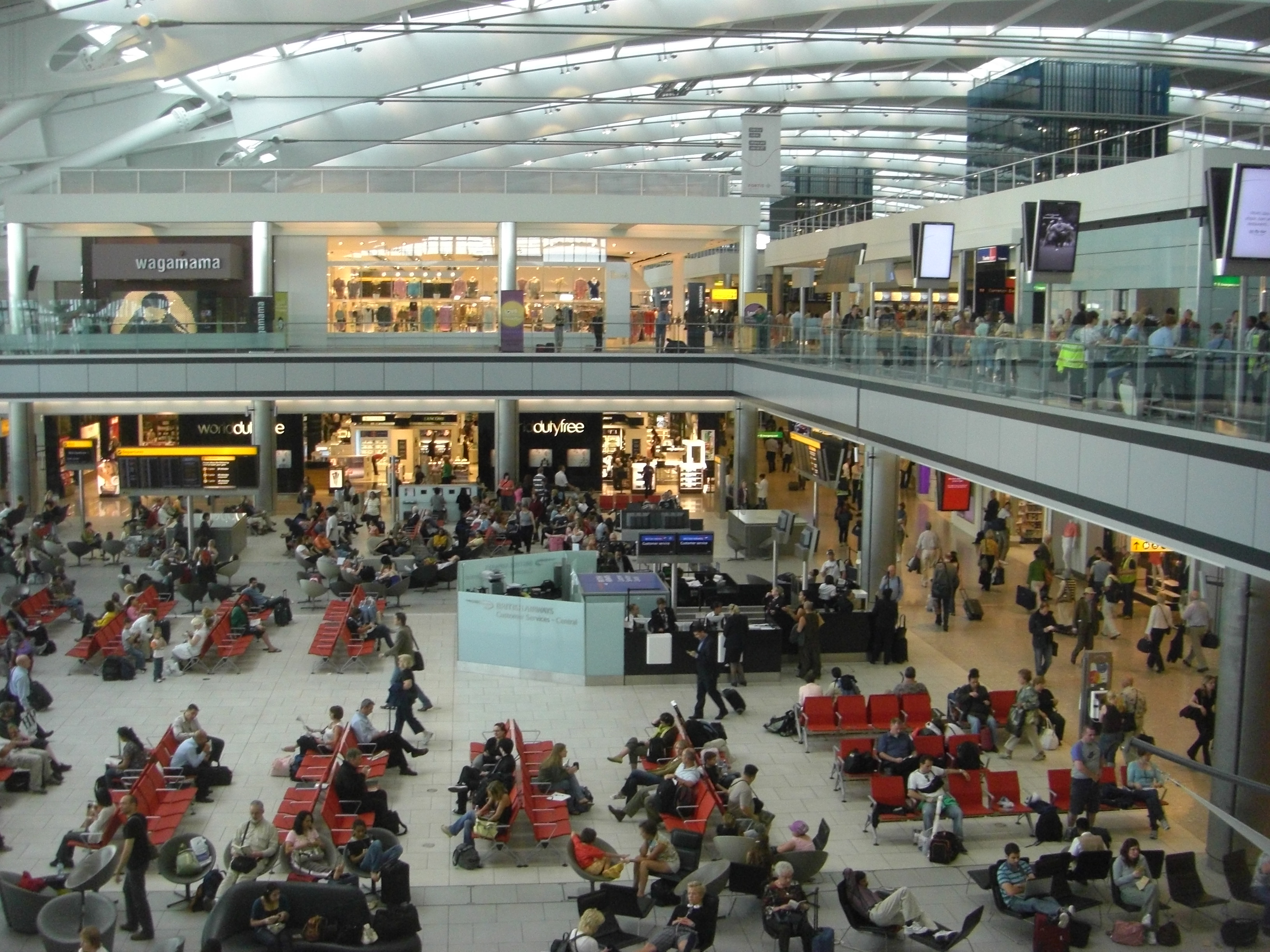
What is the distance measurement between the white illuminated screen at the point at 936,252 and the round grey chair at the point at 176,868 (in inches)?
593

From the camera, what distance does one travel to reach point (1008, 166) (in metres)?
28.3

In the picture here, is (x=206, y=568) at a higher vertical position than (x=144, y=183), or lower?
Result: lower

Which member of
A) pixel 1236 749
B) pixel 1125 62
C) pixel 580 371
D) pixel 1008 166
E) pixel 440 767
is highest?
pixel 1125 62

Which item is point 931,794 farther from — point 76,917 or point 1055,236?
point 1055,236

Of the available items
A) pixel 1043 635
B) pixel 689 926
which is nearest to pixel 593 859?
pixel 689 926

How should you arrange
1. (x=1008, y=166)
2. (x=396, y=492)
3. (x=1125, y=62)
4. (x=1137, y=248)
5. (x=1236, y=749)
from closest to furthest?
(x=1236, y=749), (x=1137, y=248), (x=1008, y=166), (x=396, y=492), (x=1125, y=62)

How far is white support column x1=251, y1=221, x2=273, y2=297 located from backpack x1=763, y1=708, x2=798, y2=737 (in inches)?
916

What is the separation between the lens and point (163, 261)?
116ft

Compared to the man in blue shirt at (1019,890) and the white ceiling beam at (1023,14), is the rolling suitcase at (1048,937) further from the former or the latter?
the white ceiling beam at (1023,14)

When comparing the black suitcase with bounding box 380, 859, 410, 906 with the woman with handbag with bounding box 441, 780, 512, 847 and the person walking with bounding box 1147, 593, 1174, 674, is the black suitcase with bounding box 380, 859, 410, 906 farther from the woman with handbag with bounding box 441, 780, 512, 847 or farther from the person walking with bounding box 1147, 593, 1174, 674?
the person walking with bounding box 1147, 593, 1174, 674

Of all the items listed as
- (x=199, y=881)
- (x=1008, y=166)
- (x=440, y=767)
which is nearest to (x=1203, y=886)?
(x=440, y=767)

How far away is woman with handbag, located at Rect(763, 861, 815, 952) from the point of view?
397 inches

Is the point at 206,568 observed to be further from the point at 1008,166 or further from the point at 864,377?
the point at 1008,166

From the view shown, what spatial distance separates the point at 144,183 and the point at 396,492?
1157cm
